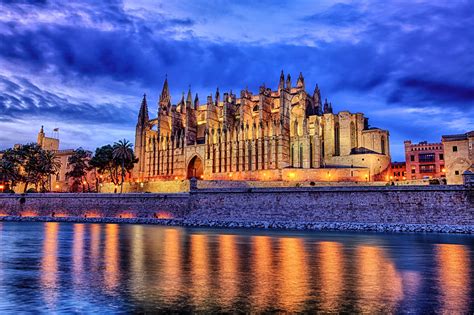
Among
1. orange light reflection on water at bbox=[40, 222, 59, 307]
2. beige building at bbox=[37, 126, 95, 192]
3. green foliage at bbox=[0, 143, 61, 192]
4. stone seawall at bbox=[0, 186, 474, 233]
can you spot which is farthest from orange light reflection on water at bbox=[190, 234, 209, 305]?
beige building at bbox=[37, 126, 95, 192]

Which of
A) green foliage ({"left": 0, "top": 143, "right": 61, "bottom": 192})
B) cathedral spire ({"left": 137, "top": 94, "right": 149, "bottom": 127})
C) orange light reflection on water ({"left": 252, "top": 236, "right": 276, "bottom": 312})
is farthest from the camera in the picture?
cathedral spire ({"left": 137, "top": 94, "right": 149, "bottom": 127})

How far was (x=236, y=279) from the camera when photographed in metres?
11.8

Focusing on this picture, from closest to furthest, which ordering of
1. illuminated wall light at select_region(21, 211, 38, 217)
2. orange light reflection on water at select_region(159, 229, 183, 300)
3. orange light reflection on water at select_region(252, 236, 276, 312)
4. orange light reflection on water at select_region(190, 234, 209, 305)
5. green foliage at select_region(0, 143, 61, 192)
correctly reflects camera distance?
orange light reflection on water at select_region(252, 236, 276, 312), orange light reflection on water at select_region(190, 234, 209, 305), orange light reflection on water at select_region(159, 229, 183, 300), illuminated wall light at select_region(21, 211, 38, 217), green foliage at select_region(0, 143, 61, 192)

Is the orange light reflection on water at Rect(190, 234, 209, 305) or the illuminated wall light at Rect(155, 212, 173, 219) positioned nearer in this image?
the orange light reflection on water at Rect(190, 234, 209, 305)

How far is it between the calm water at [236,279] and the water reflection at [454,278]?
0.03 meters

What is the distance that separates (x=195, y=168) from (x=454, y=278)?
63629 mm

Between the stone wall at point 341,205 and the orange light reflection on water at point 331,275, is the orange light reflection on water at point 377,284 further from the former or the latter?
the stone wall at point 341,205

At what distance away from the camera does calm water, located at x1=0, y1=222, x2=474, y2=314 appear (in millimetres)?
8828

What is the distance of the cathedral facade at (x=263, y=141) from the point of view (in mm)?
58281

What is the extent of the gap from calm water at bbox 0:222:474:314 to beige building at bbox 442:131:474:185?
101 ft

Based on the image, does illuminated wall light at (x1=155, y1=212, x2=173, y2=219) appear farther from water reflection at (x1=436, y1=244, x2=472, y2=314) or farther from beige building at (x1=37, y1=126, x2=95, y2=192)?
beige building at (x1=37, y1=126, x2=95, y2=192)

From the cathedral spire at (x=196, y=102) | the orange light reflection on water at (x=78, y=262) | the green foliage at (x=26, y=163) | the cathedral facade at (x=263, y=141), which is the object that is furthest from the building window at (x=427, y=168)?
the green foliage at (x=26, y=163)

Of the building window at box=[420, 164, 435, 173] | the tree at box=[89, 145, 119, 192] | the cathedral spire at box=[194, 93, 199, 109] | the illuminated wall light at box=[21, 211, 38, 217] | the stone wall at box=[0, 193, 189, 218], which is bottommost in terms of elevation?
the illuminated wall light at box=[21, 211, 38, 217]

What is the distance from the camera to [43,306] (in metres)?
8.64
